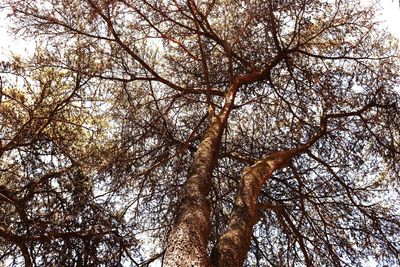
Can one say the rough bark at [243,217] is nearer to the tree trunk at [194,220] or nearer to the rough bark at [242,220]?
the rough bark at [242,220]

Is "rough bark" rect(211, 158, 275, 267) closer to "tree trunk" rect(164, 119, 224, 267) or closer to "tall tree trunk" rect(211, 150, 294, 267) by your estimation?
"tall tree trunk" rect(211, 150, 294, 267)

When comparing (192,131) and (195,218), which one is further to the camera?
(192,131)

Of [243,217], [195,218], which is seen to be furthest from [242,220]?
[195,218]

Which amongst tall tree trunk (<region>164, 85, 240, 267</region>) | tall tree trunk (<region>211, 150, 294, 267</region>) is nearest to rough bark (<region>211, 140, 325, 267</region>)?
tall tree trunk (<region>211, 150, 294, 267</region>)

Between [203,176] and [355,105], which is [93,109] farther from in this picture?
[355,105]

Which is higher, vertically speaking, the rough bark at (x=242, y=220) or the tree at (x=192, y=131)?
the tree at (x=192, y=131)

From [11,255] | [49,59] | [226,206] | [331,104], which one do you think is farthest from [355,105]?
[11,255]

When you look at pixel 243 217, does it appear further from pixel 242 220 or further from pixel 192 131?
pixel 192 131

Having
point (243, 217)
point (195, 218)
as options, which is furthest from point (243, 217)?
point (195, 218)

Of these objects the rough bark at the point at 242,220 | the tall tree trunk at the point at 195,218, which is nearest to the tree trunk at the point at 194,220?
the tall tree trunk at the point at 195,218

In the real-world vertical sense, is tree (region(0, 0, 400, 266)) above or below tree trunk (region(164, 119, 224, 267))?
above

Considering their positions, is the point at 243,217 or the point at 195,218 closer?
the point at 195,218

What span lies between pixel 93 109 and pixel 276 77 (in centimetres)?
244

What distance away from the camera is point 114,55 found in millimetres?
5504
